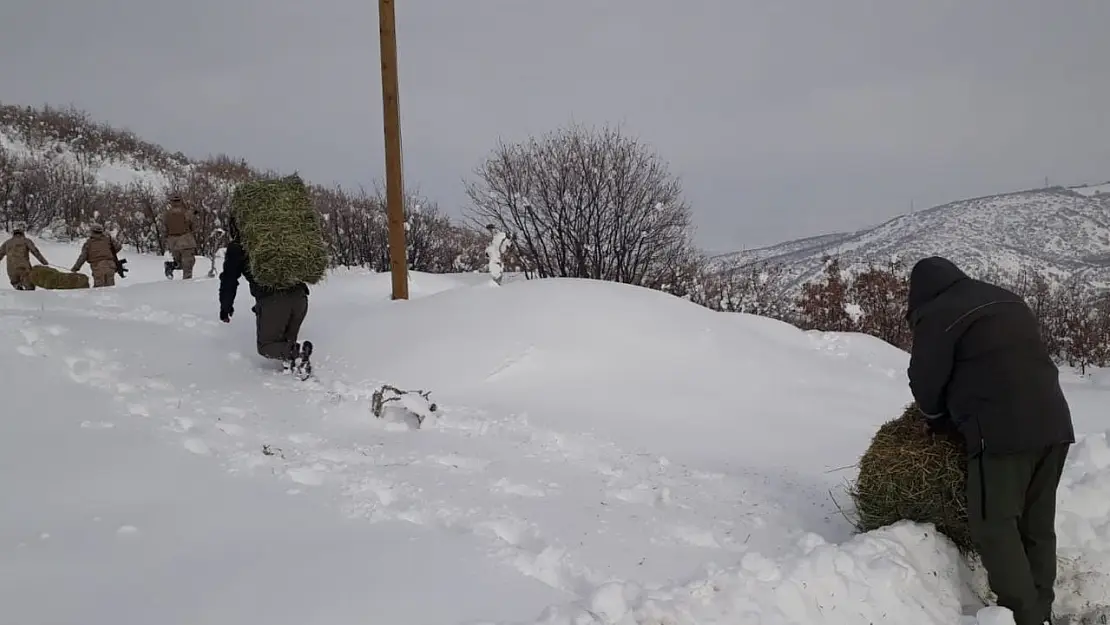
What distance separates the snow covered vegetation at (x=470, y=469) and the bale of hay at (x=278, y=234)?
1027 millimetres

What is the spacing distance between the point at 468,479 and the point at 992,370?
9.28 ft

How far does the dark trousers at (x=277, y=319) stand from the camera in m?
6.30

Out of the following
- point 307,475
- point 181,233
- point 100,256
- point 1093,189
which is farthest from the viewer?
point 1093,189

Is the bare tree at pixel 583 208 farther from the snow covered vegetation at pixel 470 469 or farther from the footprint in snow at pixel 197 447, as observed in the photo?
the footprint in snow at pixel 197 447

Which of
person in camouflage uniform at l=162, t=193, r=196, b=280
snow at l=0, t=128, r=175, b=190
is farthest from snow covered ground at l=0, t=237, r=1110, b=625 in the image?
snow at l=0, t=128, r=175, b=190

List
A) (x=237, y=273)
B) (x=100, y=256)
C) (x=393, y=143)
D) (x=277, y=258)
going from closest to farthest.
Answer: (x=277, y=258) → (x=237, y=273) → (x=393, y=143) → (x=100, y=256)

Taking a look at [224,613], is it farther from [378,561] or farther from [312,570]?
[378,561]

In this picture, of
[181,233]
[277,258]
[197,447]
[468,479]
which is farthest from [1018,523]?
[181,233]

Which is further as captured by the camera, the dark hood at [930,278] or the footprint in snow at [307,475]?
the footprint in snow at [307,475]

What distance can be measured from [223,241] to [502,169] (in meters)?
10.2

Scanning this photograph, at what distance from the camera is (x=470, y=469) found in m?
4.16

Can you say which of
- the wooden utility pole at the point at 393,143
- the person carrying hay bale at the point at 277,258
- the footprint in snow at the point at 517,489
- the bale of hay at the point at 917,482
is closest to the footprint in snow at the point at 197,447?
the footprint in snow at the point at 517,489

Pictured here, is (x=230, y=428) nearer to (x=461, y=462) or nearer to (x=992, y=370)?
(x=461, y=462)

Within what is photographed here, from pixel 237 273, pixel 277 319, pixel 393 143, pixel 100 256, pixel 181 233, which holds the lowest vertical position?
pixel 277 319
